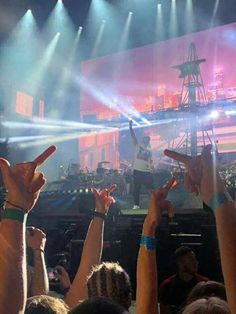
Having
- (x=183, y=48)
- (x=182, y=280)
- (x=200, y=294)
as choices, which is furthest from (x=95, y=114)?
(x=200, y=294)

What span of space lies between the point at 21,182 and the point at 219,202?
2.08 feet

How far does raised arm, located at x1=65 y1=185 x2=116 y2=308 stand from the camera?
6.75 feet

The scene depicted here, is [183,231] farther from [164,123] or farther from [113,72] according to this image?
[113,72]

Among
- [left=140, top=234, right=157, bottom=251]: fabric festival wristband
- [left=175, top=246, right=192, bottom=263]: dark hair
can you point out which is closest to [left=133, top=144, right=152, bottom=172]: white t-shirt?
[left=175, top=246, right=192, bottom=263]: dark hair

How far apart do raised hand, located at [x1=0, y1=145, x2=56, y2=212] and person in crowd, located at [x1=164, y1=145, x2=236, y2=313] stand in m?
0.48

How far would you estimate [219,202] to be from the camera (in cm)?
125

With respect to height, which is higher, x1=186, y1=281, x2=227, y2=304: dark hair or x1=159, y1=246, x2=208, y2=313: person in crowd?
x1=186, y1=281, x2=227, y2=304: dark hair

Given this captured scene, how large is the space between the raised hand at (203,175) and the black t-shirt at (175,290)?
213cm

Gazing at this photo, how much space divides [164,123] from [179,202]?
4.07 meters

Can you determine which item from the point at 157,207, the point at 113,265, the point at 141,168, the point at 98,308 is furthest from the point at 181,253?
the point at 141,168

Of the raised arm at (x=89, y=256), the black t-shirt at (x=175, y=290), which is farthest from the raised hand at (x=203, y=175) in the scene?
the black t-shirt at (x=175, y=290)

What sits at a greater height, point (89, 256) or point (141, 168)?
point (141, 168)

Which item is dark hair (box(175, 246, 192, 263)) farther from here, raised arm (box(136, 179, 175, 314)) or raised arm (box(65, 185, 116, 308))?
raised arm (box(136, 179, 175, 314))

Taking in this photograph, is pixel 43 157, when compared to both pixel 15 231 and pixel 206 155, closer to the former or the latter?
pixel 15 231
